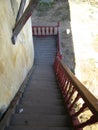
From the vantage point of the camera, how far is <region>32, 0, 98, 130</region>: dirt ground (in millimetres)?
8680

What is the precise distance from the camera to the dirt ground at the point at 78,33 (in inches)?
342

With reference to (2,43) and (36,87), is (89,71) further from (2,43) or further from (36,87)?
(2,43)

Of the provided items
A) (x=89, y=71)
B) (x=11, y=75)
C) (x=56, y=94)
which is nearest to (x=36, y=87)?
(x=56, y=94)

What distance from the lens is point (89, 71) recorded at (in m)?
8.65

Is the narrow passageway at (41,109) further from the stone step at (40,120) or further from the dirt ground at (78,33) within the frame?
the dirt ground at (78,33)

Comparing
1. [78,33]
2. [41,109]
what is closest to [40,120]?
[41,109]

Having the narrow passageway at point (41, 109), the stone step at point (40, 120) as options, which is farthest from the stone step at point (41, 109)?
the stone step at point (40, 120)

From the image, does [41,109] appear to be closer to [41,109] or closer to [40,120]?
[41,109]

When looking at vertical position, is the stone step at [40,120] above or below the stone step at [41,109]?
above

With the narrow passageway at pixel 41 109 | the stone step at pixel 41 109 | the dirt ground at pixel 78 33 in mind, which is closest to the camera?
the narrow passageway at pixel 41 109

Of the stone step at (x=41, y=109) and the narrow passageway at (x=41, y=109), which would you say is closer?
the narrow passageway at (x=41, y=109)

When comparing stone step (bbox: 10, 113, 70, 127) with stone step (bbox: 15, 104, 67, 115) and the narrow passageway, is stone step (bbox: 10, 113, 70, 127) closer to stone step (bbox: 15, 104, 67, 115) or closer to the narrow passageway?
the narrow passageway

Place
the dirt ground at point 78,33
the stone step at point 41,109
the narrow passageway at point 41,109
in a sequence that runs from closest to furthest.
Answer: the narrow passageway at point 41,109
the stone step at point 41,109
the dirt ground at point 78,33

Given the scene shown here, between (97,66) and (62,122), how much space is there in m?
6.05
